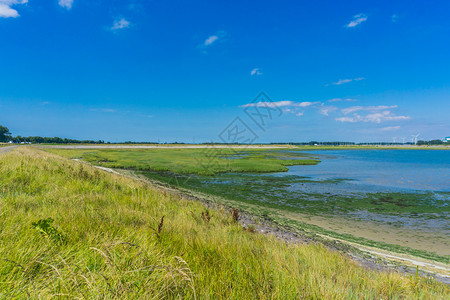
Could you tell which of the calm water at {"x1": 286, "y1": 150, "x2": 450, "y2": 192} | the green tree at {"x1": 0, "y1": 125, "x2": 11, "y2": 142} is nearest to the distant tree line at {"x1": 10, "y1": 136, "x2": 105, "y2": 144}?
the green tree at {"x1": 0, "y1": 125, "x2": 11, "y2": 142}

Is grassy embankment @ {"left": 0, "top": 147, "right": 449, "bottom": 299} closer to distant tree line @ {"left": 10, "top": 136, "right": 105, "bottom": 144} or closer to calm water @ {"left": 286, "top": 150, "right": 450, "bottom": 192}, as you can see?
calm water @ {"left": 286, "top": 150, "right": 450, "bottom": 192}

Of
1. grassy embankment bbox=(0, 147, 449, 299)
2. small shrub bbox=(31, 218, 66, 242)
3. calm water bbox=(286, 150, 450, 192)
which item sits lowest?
calm water bbox=(286, 150, 450, 192)

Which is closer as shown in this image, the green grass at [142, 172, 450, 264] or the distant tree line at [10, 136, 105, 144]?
the green grass at [142, 172, 450, 264]

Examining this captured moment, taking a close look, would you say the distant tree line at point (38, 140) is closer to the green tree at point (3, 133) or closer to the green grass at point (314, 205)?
the green tree at point (3, 133)

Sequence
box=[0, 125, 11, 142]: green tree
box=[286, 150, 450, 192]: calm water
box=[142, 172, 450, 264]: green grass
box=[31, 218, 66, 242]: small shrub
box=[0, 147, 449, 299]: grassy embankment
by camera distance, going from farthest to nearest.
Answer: box=[0, 125, 11, 142]: green tree < box=[286, 150, 450, 192]: calm water < box=[142, 172, 450, 264]: green grass < box=[31, 218, 66, 242]: small shrub < box=[0, 147, 449, 299]: grassy embankment

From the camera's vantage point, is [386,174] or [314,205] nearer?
[314,205]

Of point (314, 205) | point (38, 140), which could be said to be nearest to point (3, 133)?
point (38, 140)

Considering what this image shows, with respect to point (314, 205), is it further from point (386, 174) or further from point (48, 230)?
point (386, 174)

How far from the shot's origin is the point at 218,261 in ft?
10.3

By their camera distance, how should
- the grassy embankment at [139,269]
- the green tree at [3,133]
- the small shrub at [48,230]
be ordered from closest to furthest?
1. the grassy embankment at [139,269]
2. the small shrub at [48,230]
3. the green tree at [3,133]

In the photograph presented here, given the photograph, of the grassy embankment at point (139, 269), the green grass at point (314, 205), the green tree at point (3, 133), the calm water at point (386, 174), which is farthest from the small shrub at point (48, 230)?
the green tree at point (3, 133)

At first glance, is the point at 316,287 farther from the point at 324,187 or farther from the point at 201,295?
the point at 324,187

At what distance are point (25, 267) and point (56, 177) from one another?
7.48 m

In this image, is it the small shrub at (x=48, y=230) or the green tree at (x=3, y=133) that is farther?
the green tree at (x=3, y=133)
